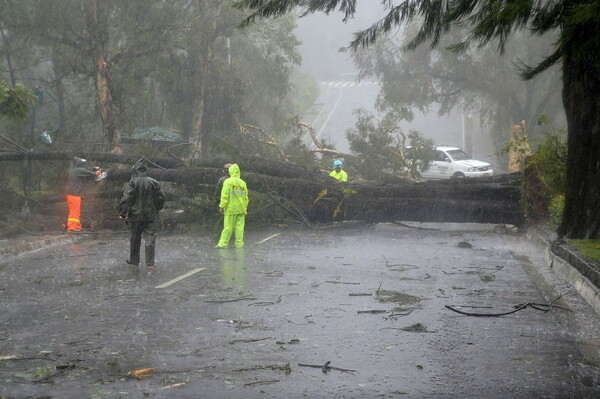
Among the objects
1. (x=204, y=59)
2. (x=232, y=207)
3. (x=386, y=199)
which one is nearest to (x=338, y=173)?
(x=386, y=199)

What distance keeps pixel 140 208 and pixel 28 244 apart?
4.08 m

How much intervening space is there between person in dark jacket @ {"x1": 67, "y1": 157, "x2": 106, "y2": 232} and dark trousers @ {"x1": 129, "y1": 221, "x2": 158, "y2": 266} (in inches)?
231

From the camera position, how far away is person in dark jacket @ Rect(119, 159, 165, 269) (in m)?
13.1

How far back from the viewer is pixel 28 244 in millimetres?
16172

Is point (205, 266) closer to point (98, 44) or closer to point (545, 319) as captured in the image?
point (545, 319)

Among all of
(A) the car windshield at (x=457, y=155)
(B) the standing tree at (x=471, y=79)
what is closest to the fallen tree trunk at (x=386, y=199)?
(A) the car windshield at (x=457, y=155)

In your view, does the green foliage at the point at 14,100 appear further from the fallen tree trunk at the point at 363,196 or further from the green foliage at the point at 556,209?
the green foliage at the point at 556,209

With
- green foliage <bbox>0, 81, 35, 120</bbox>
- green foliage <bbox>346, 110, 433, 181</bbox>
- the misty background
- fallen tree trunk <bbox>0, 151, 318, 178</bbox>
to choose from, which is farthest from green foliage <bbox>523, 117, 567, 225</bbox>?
green foliage <bbox>0, 81, 35, 120</bbox>

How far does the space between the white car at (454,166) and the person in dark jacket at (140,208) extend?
87.9 feet

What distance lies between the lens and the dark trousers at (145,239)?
12.9 m

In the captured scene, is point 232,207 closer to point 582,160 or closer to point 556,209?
point 582,160

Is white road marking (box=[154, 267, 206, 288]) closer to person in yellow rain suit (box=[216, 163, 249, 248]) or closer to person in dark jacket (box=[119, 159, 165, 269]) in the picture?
person in dark jacket (box=[119, 159, 165, 269])

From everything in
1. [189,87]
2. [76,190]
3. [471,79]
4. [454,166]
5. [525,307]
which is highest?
[471,79]

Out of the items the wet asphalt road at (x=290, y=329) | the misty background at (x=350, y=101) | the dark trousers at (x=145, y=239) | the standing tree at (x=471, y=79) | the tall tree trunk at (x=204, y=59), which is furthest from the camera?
the misty background at (x=350, y=101)
